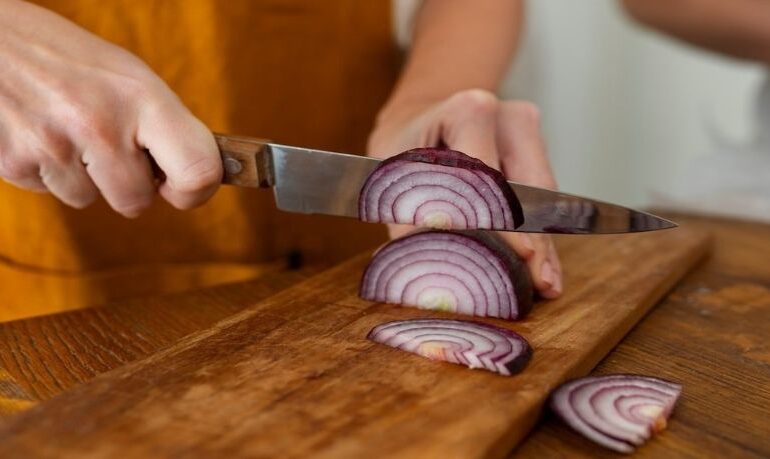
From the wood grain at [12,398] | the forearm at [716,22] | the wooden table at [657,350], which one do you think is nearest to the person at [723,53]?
the forearm at [716,22]

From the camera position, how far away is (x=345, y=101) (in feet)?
5.64

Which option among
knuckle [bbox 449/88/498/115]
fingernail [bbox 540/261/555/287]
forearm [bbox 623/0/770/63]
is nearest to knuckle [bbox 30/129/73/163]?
knuckle [bbox 449/88/498/115]

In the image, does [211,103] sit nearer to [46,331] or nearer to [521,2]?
[46,331]

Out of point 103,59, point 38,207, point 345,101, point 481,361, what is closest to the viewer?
point 481,361

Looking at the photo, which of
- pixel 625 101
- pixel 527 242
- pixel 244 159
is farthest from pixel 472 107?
pixel 625 101

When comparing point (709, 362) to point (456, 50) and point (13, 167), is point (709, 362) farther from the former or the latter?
point (13, 167)

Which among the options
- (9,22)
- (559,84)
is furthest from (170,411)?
(559,84)

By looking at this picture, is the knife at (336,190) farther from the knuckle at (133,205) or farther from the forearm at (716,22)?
the forearm at (716,22)

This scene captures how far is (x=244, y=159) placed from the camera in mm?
1161

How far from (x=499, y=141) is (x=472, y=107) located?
0.32ft

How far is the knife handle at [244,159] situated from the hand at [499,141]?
25 centimetres

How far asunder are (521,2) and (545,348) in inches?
39.2

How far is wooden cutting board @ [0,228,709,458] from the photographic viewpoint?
31.2 inches

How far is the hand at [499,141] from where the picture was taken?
1.18 m
